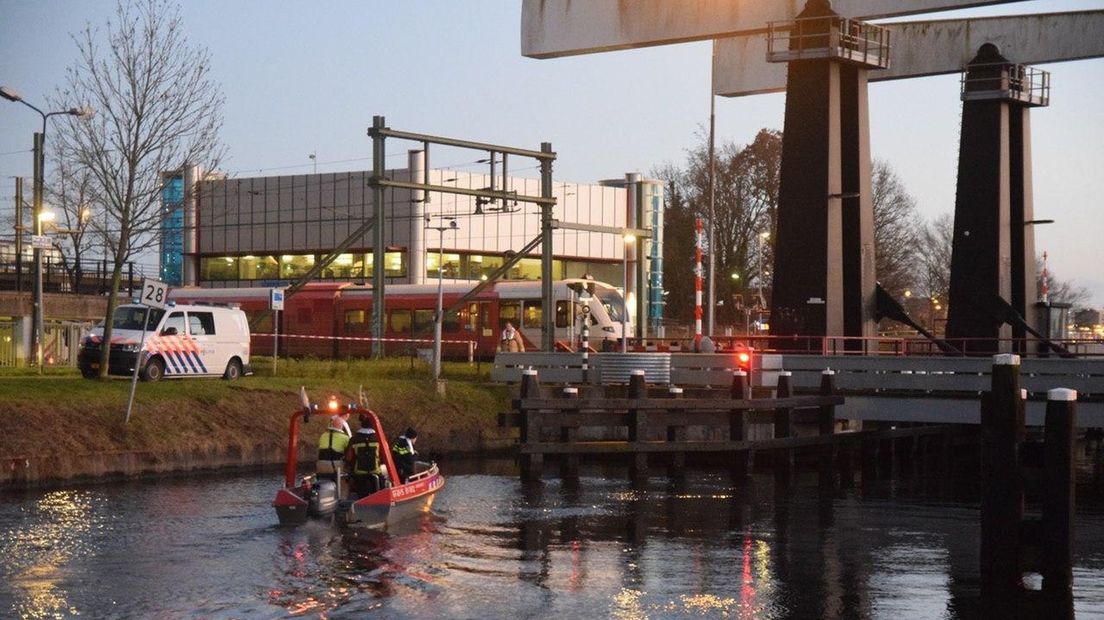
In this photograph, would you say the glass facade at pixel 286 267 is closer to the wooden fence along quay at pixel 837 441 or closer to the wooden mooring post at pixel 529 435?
Answer: the wooden fence along quay at pixel 837 441

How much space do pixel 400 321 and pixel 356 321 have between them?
5.38ft

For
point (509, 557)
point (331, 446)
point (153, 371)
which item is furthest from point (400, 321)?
point (509, 557)

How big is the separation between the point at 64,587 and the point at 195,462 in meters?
11.2

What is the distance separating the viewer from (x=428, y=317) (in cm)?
4916

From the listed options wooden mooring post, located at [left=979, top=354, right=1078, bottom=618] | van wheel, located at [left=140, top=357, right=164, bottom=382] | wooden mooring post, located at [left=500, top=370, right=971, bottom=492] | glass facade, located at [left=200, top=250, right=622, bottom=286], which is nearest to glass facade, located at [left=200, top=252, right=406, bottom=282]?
glass facade, located at [left=200, top=250, right=622, bottom=286]

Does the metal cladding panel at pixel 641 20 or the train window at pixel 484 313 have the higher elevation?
the metal cladding panel at pixel 641 20

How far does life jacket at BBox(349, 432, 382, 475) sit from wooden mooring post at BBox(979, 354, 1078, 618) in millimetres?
7600

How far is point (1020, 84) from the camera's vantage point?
33875 mm

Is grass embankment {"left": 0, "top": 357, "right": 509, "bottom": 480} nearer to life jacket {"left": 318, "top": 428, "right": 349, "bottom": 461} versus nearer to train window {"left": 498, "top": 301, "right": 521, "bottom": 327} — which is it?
life jacket {"left": 318, "top": 428, "right": 349, "bottom": 461}

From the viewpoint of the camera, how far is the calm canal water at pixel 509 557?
13906 millimetres

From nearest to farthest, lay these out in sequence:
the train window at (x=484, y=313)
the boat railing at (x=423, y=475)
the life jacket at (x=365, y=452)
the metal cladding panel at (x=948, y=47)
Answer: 1. the life jacket at (x=365, y=452)
2. the boat railing at (x=423, y=475)
3. the metal cladding panel at (x=948, y=47)
4. the train window at (x=484, y=313)

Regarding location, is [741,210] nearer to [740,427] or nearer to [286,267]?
[286,267]

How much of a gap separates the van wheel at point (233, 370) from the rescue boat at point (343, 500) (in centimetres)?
1413

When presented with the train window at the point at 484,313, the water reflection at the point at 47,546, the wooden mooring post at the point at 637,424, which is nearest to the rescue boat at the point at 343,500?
the water reflection at the point at 47,546
